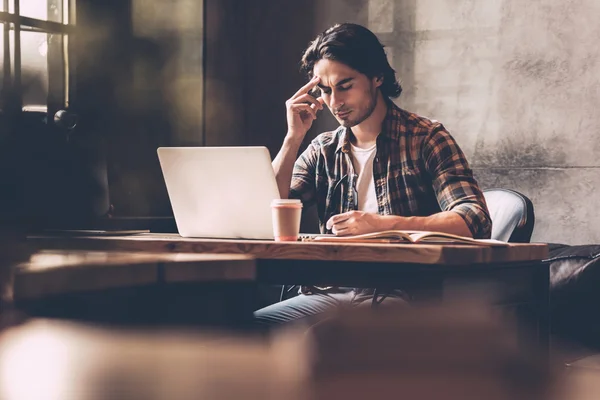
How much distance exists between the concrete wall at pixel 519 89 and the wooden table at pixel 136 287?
196 cm

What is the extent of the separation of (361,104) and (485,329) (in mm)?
1930

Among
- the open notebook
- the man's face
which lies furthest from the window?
the open notebook

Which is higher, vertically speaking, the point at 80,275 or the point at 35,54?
the point at 35,54

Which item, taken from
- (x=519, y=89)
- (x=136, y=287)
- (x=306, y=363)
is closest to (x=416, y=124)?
(x=136, y=287)

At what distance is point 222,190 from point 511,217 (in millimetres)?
945

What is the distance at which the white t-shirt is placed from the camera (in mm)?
2248

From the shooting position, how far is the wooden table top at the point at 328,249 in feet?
4.28

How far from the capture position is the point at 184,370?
382mm

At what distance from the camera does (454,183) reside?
2014 millimetres

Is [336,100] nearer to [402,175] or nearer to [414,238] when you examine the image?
[402,175]

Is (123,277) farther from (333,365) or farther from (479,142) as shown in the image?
(479,142)

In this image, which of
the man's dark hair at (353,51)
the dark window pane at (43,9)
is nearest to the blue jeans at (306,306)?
the man's dark hair at (353,51)

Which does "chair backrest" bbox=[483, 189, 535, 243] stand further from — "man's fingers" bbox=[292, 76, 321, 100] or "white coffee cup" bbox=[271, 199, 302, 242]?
"white coffee cup" bbox=[271, 199, 302, 242]

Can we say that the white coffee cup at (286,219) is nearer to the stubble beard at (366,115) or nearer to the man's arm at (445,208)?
the man's arm at (445,208)
